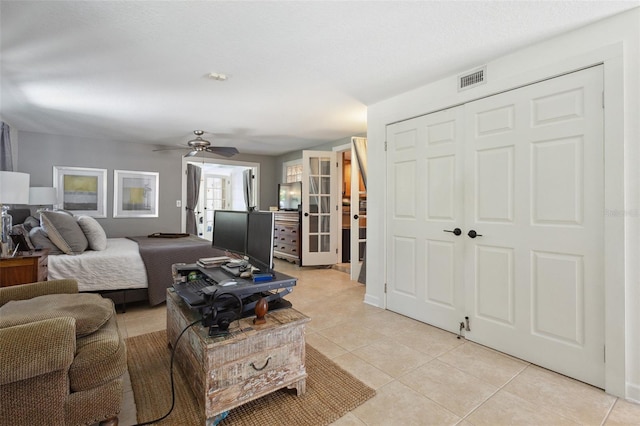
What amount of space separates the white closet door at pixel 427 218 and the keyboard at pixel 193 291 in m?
1.96

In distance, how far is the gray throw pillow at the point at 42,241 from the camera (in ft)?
9.46

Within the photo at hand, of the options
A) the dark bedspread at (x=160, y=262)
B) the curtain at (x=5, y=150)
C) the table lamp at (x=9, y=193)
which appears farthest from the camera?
the curtain at (x=5, y=150)

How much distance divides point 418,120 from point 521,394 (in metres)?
2.32

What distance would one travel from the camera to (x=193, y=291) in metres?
1.76

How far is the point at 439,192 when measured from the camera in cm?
272

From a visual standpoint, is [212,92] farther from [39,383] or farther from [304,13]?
[39,383]

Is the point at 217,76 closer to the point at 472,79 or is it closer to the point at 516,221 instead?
the point at 472,79

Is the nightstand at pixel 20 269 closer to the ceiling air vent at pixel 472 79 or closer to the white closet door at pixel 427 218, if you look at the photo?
the white closet door at pixel 427 218

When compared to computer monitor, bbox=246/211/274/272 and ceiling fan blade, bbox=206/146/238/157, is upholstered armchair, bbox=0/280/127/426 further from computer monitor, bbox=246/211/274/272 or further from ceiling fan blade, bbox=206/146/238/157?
ceiling fan blade, bbox=206/146/238/157

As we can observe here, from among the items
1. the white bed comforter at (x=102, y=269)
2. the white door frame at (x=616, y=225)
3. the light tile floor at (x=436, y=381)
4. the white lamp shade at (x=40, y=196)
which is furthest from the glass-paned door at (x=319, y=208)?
the white door frame at (x=616, y=225)

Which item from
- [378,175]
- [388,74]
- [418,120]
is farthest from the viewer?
[378,175]

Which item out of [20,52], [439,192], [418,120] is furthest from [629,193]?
[20,52]

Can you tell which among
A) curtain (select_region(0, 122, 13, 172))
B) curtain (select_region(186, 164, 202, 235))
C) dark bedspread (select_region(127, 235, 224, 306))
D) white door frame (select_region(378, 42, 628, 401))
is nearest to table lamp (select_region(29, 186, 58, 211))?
curtain (select_region(0, 122, 13, 172))

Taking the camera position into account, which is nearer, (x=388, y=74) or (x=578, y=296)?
(x=578, y=296)
